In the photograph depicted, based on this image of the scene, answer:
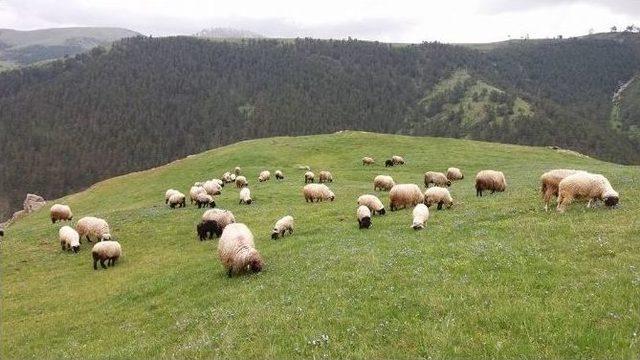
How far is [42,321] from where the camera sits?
21719mm

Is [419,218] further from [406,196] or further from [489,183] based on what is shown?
[489,183]

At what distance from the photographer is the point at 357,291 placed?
15.3m

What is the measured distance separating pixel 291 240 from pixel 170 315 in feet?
34.7

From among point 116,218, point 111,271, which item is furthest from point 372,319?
point 116,218

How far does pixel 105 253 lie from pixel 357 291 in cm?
2110

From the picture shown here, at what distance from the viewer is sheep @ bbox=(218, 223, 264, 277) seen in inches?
858

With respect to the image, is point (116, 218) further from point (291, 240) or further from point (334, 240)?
point (334, 240)

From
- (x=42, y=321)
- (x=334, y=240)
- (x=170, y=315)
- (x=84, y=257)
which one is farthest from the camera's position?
(x=84, y=257)

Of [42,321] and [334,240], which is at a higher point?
[334,240]

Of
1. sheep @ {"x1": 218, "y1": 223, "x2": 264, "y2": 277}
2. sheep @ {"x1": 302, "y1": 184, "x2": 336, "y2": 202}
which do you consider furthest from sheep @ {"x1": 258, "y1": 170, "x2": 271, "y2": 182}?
sheep @ {"x1": 218, "y1": 223, "x2": 264, "y2": 277}

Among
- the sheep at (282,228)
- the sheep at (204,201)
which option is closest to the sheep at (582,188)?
the sheep at (282,228)

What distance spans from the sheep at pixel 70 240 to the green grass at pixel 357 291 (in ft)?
3.13

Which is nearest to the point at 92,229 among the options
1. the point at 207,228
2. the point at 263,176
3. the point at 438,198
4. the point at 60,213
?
the point at 207,228

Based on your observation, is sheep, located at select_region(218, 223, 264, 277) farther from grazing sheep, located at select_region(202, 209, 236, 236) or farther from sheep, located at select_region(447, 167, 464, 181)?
sheep, located at select_region(447, 167, 464, 181)
